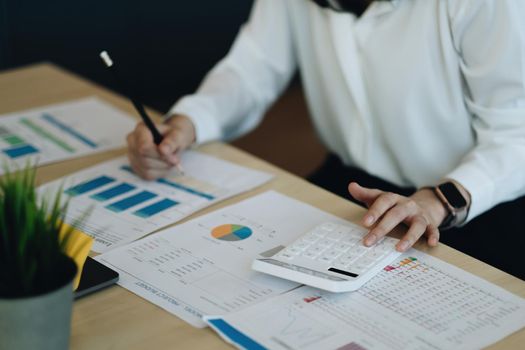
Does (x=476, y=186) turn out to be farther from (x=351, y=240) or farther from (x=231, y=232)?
(x=231, y=232)

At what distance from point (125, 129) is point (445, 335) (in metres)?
0.84

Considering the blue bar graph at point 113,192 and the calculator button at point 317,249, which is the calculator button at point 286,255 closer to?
the calculator button at point 317,249

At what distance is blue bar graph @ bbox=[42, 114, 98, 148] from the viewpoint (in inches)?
56.4

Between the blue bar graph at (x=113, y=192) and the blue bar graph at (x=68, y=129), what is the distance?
0.20 meters

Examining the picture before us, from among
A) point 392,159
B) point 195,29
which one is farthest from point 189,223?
point 195,29

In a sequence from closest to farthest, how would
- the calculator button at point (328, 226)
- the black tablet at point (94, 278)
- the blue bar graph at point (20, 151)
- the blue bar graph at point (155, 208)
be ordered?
the black tablet at point (94, 278) → the calculator button at point (328, 226) → the blue bar graph at point (155, 208) → the blue bar graph at point (20, 151)

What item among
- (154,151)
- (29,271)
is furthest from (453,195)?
(29,271)

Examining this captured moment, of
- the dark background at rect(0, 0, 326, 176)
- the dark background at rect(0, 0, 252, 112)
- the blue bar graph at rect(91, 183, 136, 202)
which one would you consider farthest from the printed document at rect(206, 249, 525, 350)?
the dark background at rect(0, 0, 252, 112)

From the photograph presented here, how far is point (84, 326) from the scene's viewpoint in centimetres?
87

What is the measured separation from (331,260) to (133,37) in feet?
7.58

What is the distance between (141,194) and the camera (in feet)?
4.00

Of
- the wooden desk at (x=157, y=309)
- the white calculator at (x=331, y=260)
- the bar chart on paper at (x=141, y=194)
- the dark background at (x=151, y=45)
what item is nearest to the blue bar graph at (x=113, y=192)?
the bar chart on paper at (x=141, y=194)

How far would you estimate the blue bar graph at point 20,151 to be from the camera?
1373mm

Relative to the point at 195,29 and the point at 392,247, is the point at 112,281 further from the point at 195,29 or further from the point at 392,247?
the point at 195,29
